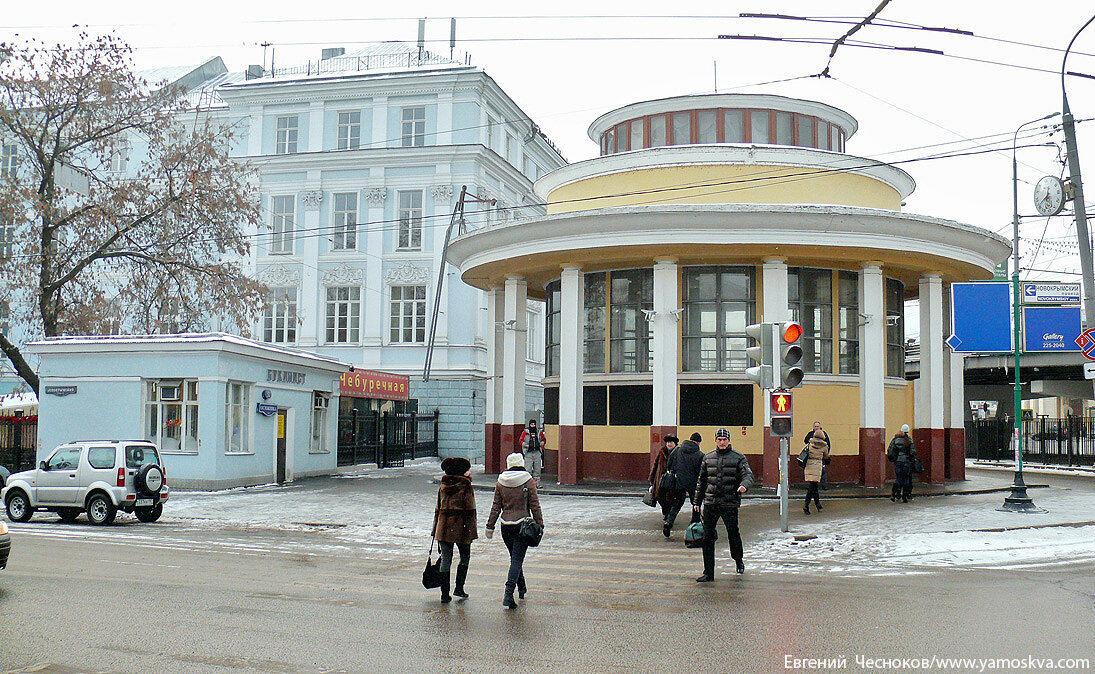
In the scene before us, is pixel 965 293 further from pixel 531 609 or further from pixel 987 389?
pixel 987 389

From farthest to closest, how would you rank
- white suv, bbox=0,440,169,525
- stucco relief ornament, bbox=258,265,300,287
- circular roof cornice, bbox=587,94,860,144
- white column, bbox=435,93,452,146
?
stucco relief ornament, bbox=258,265,300,287 → white column, bbox=435,93,452,146 → circular roof cornice, bbox=587,94,860,144 → white suv, bbox=0,440,169,525

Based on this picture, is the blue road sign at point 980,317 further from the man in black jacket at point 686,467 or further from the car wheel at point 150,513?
the car wheel at point 150,513

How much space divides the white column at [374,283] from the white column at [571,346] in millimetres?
19404

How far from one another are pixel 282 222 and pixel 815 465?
32498 millimetres

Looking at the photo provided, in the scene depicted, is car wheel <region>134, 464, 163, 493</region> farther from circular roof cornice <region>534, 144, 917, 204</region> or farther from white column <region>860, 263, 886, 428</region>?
white column <region>860, 263, 886, 428</region>

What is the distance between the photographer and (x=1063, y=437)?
38.7 m

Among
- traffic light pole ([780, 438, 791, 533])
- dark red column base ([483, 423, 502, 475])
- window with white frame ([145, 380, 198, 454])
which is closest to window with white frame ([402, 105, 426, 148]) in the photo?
dark red column base ([483, 423, 502, 475])

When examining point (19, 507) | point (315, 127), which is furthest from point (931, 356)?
point (315, 127)

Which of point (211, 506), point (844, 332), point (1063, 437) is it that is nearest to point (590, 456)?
point (844, 332)

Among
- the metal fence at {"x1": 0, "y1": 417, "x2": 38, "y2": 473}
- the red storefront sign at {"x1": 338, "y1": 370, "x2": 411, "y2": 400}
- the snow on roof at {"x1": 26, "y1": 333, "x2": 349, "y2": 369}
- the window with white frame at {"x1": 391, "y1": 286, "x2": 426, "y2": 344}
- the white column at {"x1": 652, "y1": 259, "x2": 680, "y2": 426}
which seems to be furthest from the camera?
the window with white frame at {"x1": 391, "y1": 286, "x2": 426, "y2": 344}

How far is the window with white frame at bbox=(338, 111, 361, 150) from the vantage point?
148 feet

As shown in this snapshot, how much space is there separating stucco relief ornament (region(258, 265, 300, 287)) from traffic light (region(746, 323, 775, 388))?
106 ft

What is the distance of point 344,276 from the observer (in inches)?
1753

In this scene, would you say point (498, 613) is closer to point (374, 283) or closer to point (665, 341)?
point (665, 341)
